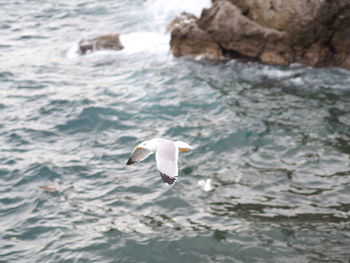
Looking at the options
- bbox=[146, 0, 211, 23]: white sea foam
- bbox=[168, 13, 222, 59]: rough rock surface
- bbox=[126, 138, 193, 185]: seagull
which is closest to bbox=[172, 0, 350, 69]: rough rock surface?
bbox=[168, 13, 222, 59]: rough rock surface

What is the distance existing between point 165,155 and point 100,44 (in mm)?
10558

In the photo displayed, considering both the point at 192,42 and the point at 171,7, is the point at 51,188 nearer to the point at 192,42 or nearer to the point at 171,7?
the point at 192,42

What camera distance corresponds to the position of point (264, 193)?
8992mm

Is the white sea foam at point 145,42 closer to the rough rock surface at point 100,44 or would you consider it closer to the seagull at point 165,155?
the rough rock surface at point 100,44

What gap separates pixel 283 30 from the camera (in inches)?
523

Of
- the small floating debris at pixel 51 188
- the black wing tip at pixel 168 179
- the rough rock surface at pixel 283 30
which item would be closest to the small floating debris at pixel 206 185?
the small floating debris at pixel 51 188

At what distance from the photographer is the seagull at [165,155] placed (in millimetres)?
6633

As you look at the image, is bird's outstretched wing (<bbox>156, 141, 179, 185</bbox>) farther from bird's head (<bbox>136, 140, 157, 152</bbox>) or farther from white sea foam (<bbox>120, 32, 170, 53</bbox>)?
white sea foam (<bbox>120, 32, 170, 53</bbox>)

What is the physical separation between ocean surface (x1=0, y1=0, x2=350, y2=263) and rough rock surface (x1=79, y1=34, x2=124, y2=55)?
361 mm

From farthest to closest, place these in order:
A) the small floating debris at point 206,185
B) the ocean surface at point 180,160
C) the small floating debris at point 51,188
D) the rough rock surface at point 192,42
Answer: the rough rock surface at point 192,42, the small floating debris at point 51,188, the small floating debris at point 206,185, the ocean surface at point 180,160

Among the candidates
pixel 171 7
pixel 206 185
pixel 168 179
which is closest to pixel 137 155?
pixel 168 179

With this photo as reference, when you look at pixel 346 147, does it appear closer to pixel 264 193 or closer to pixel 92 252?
pixel 264 193

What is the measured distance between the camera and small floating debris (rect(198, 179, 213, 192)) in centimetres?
933

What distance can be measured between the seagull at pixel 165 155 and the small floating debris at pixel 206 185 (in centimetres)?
186
